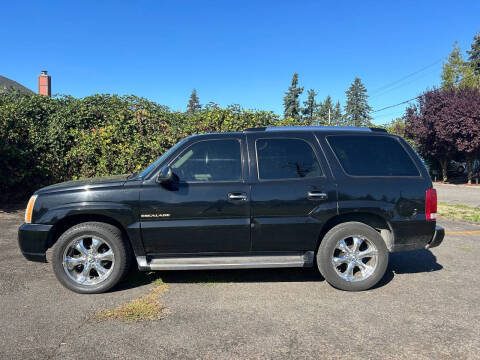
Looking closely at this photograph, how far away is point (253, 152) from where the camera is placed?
4059mm

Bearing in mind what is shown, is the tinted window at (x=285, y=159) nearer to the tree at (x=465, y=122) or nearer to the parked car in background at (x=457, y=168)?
the tree at (x=465, y=122)

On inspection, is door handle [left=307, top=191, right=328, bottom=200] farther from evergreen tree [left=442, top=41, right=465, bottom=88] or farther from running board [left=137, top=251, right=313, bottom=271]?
evergreen tree [left=442, top=41, right=465, bottom=88]

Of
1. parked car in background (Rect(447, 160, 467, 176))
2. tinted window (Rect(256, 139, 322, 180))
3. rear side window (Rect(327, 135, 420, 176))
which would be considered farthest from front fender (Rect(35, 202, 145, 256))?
parked car in background (Rect(447, 160, 467, 176))

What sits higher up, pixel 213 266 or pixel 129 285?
pixel 213 266

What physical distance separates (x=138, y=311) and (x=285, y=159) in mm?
2350

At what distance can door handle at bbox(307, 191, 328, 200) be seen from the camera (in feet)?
12.8

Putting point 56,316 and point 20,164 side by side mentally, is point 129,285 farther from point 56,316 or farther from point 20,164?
point 20,164

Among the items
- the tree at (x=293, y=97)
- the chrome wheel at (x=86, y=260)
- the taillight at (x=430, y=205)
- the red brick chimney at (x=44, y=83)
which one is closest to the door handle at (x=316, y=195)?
the taillight at (x=430, y=205)

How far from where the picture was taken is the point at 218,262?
387 cm

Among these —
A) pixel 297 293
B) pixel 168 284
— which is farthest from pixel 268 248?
pixel 168 284

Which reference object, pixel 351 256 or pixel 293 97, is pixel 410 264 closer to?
pixel 351 256

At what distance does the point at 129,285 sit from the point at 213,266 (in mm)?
1158

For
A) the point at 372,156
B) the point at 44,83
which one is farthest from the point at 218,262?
the point at 44,83

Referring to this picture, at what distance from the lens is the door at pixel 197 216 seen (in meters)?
3.81
